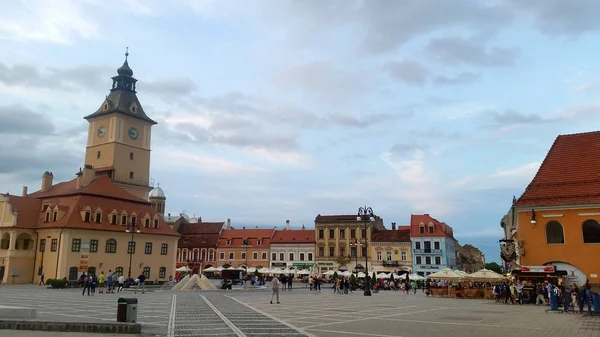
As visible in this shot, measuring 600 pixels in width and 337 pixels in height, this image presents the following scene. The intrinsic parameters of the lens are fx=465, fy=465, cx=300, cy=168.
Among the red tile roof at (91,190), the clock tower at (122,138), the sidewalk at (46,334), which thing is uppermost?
the clock tower at (122,138)

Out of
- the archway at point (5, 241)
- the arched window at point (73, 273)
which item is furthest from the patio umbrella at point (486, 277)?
the archway at point (5, 241)

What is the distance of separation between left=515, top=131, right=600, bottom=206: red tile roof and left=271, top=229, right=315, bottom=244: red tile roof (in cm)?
5567

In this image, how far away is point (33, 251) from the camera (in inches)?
2109

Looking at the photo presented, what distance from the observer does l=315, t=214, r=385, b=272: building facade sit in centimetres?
7912

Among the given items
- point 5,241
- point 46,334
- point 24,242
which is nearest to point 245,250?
point 24,242

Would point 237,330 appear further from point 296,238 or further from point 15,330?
point 296,238

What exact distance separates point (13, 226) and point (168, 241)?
18.5 m

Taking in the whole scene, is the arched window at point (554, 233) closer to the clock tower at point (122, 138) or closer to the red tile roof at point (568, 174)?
the red tile roof at point (568, 174)

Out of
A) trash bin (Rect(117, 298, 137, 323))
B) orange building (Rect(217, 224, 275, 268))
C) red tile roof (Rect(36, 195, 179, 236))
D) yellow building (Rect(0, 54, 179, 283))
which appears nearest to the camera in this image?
trash bin (Rect(117, 298, 137, 323))

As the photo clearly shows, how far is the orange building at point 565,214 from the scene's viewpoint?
28.7 meters

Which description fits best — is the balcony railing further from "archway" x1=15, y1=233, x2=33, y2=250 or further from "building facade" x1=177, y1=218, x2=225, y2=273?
"archway" x1=15, y1=233, x2=33, y2=250

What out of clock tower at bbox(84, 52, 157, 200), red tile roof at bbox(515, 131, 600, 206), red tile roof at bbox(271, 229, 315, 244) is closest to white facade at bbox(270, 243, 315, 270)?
red tile roof at bbox(271, 229, 315, 244)

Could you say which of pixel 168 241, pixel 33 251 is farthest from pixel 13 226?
pixel 168 241

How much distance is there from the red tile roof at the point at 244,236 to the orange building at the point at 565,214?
2359 inches
